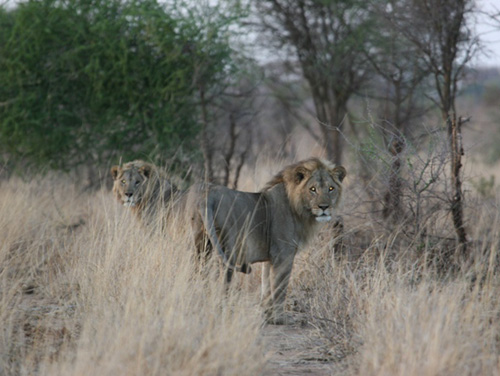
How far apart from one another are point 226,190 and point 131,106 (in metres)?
5.71

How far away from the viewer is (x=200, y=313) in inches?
167

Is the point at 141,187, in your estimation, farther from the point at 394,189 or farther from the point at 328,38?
the point at 328,38

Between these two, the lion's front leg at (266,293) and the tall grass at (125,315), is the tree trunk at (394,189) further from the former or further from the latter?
the tall grass at (125,315)

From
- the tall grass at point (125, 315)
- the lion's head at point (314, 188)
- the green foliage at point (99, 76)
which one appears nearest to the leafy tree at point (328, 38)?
the green foliage at point (99, 76)

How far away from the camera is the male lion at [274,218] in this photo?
5.55 m

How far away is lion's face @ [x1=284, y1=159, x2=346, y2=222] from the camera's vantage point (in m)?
5.62

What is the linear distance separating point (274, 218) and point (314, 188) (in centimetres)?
43

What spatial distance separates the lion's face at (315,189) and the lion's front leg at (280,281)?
1.39ft

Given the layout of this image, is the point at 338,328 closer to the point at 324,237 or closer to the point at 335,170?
the point at 335,170

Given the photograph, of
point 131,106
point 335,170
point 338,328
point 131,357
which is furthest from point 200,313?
point 131,106

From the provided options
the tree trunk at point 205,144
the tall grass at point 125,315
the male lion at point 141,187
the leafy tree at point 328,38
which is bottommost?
the tall grass at point 125,315

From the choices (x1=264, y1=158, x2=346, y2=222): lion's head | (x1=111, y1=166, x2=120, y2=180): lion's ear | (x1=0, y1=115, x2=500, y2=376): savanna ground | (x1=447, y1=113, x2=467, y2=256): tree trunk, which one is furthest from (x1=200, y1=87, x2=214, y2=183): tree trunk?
(x1=264, y1=158, x2=346, y2=222): lion's head

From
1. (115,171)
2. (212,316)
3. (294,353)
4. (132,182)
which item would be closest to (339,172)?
(294,353)

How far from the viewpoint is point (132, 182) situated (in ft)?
23.9
